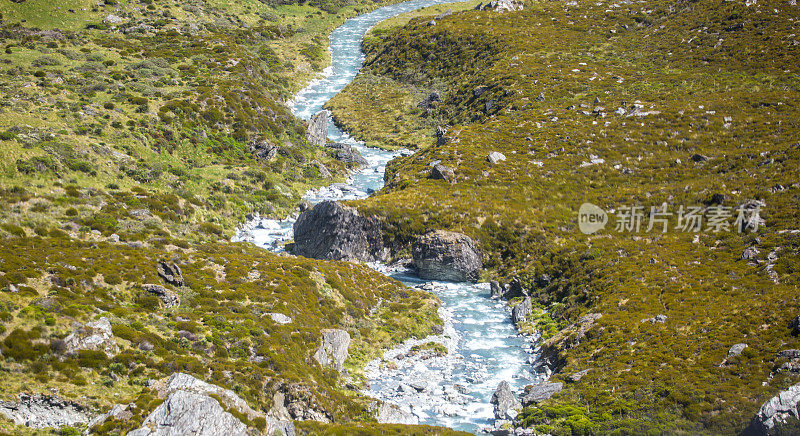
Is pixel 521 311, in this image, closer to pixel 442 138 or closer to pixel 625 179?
pixel 625 179

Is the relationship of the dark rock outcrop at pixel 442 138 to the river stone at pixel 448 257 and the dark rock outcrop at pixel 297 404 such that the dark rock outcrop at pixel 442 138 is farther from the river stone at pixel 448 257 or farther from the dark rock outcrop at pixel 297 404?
the dark rock outcrop at pixel 297 404

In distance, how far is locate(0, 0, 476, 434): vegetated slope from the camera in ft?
76.4

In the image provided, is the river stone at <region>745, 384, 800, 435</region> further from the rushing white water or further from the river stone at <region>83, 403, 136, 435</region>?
the river stone at <region>83, 403, 136, 435</region>

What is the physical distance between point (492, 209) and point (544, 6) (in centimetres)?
8207

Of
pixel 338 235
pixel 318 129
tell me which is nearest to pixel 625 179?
pixel 338 235

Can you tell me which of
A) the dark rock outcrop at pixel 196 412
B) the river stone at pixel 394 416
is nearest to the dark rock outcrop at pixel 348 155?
the river stone at pixel 394 416

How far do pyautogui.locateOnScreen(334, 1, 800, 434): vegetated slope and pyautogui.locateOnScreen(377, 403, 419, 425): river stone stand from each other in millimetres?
6384

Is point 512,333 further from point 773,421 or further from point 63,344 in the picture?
point 63,344

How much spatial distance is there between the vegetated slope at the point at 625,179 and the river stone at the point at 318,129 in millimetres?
6195

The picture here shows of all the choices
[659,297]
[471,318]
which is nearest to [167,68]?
[471,318]

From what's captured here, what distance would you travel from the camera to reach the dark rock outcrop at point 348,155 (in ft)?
258

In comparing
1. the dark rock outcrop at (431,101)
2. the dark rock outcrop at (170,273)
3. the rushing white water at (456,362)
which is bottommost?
the rushing white water at (456,362)

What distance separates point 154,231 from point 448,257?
27.1 meters

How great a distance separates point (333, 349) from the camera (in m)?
32.8
